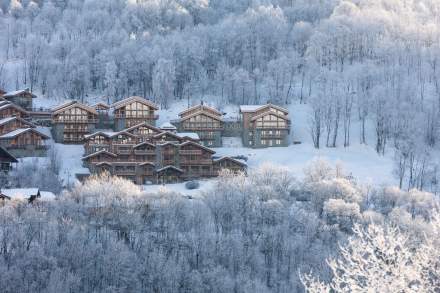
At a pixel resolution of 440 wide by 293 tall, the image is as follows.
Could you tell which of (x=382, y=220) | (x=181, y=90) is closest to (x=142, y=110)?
(x=181, y=90)

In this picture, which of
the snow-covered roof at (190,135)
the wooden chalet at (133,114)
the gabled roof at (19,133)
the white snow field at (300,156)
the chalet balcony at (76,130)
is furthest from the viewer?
the wooden chalet at (133,114)

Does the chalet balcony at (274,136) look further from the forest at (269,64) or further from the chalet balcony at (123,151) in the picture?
the chalet balcony at (123,151)

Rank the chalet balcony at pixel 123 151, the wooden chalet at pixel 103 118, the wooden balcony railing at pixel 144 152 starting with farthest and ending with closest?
the wooden chalet at pixel 103 118, the chalet balcony at pixel 123 151, the wooden balcony railing at pixel 144 152

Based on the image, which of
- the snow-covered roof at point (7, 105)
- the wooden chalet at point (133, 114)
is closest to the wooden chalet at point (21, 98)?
the snow-covered roof at point (7, 105)

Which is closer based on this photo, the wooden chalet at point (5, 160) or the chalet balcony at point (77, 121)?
the wooden chalet at point (5, 160)

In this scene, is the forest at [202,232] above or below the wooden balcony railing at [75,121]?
below

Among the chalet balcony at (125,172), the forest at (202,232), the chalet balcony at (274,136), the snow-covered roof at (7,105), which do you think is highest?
the snow-covered roof at (7,105)
